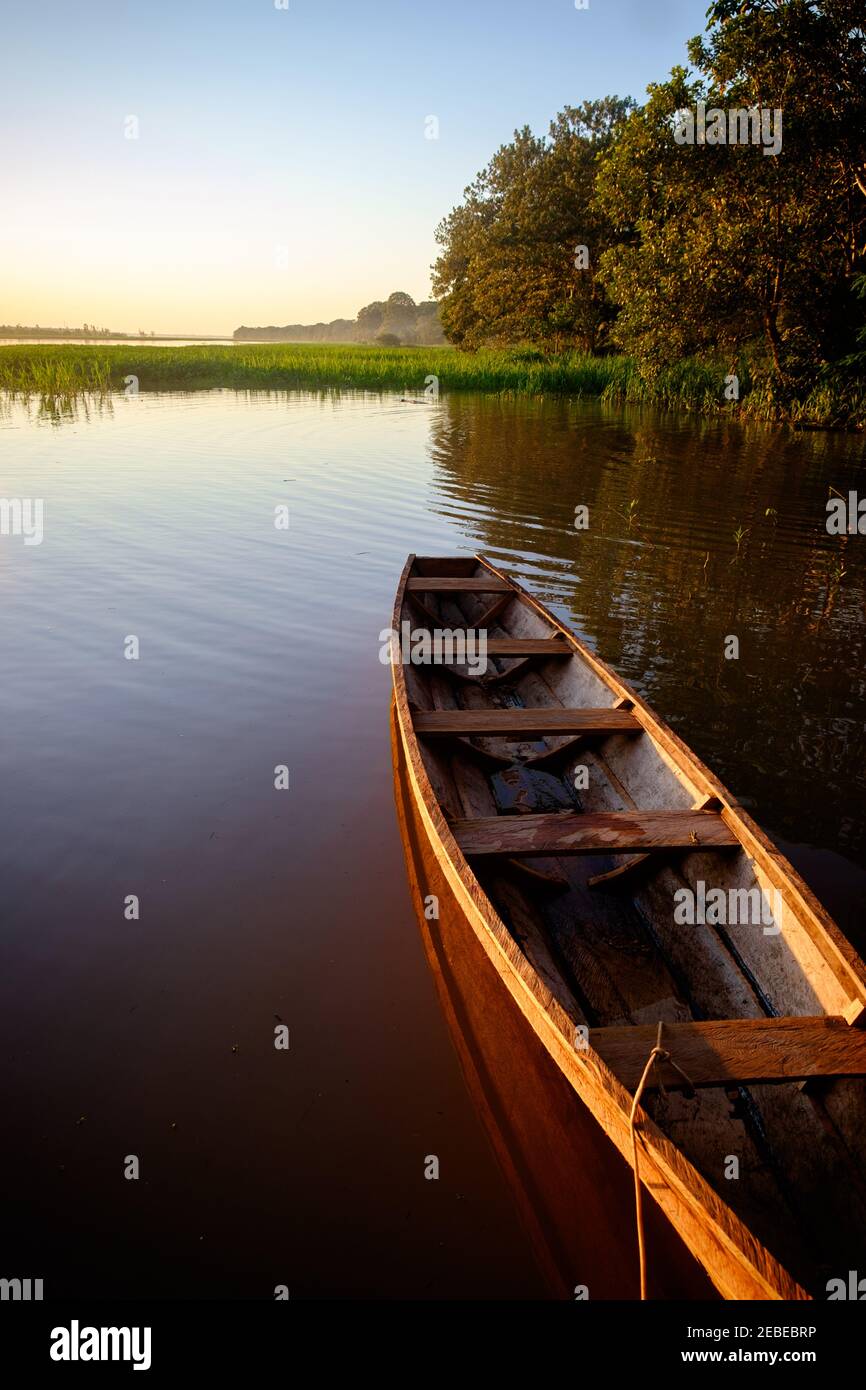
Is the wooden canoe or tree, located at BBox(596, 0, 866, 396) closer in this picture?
the wooden canoe

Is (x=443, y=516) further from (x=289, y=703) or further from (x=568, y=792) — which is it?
(x=568, y=792)

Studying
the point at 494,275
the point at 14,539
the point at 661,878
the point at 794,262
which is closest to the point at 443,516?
the point at 14,539

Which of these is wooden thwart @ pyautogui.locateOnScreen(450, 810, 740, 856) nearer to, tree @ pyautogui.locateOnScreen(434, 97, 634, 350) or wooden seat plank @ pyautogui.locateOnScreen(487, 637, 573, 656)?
wooden seat plank @ pyautogui.locateOnScreen(487, 637, 573, 656)

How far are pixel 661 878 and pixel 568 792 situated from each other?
111 cm

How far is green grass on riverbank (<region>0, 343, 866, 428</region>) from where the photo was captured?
778 inches

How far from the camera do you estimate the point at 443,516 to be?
37.0 ft

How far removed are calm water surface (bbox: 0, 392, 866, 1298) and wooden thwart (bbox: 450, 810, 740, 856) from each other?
681 mm

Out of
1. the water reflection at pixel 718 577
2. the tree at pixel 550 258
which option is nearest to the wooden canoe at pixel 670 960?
the water reflection at pixel 718 577

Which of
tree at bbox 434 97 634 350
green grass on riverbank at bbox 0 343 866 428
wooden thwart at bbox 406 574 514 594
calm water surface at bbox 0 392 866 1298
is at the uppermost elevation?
tree at bbox 434 97 634 350

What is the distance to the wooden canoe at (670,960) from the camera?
201 cm

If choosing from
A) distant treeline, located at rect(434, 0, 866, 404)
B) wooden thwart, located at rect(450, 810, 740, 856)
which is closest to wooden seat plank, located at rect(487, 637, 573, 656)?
wooden thwart, located at rect(450, 810, 740, 856)

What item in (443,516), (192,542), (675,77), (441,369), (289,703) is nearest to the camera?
(289,703)

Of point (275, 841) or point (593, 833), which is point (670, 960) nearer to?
point (593, 833)

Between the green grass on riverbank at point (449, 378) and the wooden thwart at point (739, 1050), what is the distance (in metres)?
19.8
